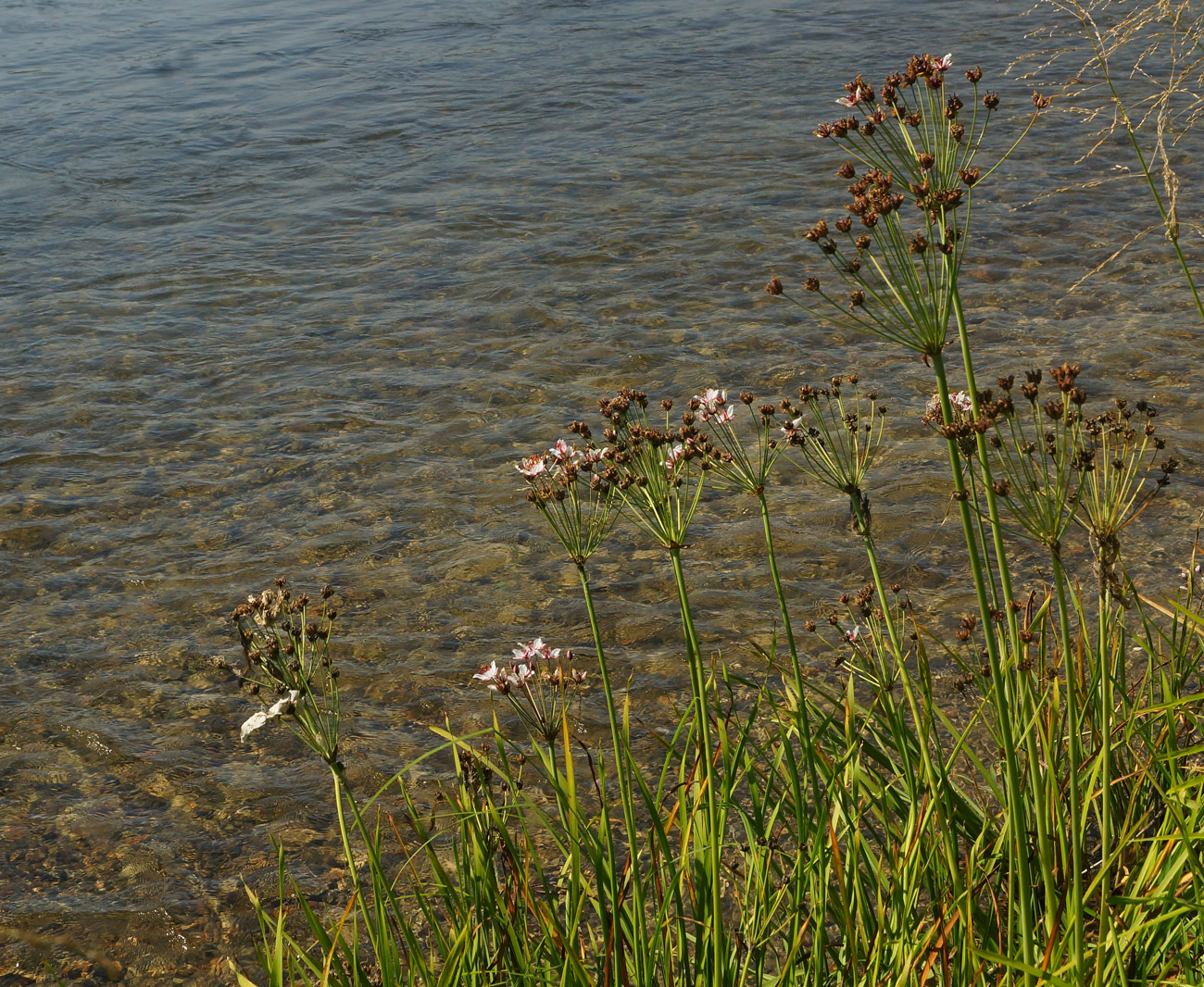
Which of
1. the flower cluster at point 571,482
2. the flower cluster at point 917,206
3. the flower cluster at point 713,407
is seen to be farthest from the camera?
the flower cluster at point 713,407

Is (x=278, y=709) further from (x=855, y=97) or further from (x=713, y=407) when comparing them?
(x=855, y=97)

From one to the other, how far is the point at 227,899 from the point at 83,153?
10.6 m

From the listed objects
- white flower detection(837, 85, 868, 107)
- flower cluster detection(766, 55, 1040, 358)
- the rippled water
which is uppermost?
white flower detection(837, 85, 868, 107)

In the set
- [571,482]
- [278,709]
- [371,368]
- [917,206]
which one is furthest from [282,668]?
[371,368]

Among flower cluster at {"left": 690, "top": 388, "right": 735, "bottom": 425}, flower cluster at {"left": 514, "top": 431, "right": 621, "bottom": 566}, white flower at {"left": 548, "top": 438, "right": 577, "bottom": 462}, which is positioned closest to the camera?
flower cluster at {"left": 514, "top": 431, "right": 621, "bottom": 566}

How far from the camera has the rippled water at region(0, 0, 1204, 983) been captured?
179 inches

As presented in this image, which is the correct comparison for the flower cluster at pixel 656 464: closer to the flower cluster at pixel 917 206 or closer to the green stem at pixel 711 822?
the green stem at pixel 711 822

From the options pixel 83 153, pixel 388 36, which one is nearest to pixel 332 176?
pixel 83 153

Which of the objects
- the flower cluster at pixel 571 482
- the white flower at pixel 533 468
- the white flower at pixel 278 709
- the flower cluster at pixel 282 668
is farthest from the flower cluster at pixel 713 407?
the white flower at pixel 278 709

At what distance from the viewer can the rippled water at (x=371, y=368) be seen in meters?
4.55

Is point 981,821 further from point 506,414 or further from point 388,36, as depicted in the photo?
point 388,36

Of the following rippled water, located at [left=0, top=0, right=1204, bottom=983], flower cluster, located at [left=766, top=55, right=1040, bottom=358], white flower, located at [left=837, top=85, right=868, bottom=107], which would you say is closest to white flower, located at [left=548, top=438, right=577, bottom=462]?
flower cluster, located at [left=766, top=55, right=1040, bottom=358]

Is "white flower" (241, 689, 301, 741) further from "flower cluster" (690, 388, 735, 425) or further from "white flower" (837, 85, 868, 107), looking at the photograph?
"white flower" (837, 85, 868, 107)

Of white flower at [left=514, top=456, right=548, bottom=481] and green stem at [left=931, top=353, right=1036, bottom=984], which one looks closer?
green stem at [left=931, top=353, right=1036, bottom=984]
